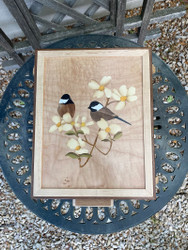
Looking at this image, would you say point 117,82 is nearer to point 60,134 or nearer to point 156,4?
point 60,134

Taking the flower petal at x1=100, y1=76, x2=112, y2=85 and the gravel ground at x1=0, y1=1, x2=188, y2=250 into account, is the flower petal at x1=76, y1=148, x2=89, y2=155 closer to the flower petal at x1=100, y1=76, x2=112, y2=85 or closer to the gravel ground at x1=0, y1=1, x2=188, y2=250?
the flower petal at x1=100, y1=76, x2=112, y2=85

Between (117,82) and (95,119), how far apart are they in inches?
7.9

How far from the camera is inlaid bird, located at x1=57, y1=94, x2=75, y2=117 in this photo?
1126 mm

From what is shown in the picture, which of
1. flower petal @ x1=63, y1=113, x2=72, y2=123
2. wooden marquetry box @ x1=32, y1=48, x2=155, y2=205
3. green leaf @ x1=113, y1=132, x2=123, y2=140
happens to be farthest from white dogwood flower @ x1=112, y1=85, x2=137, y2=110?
flower petal @ x1=63, y1=113, x2=72, y2=123

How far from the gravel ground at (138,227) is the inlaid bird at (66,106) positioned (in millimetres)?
948

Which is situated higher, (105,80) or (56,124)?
(105,80)

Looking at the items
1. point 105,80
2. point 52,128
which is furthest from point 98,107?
point 52,128

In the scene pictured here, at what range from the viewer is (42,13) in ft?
5.18

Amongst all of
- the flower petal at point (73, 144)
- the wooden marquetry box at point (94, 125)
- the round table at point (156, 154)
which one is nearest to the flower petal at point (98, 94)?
the wooden marquetry box at point (94, 125)

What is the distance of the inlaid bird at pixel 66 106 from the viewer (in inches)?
44.3

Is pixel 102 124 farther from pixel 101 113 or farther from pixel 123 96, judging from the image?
pixel 123 96

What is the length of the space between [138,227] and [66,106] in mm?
1101

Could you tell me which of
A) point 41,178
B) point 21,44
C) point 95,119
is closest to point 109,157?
point 95,119

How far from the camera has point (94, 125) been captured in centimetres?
112
